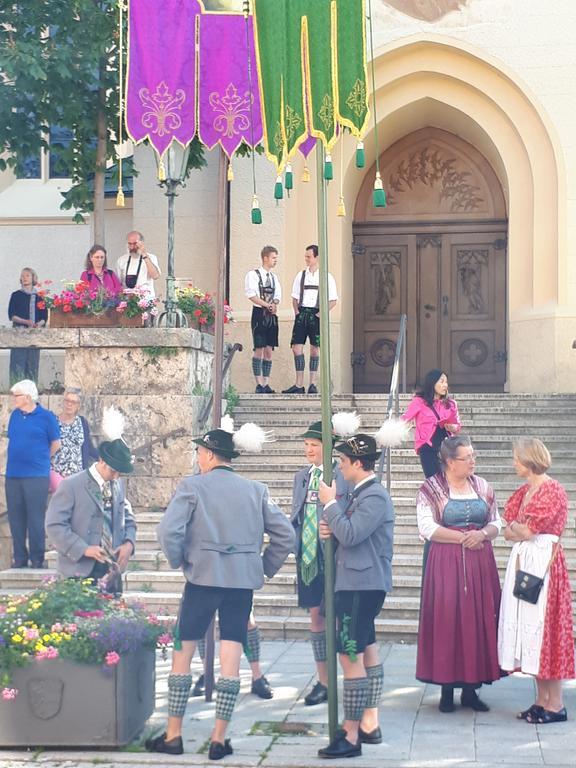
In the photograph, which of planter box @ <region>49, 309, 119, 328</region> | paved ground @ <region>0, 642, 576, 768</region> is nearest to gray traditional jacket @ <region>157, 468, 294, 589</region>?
paved ground @ <region>0, 642, 576, 768</region>

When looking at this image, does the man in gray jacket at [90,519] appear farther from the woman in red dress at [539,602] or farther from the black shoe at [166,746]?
the woman in red dress at [539,602]

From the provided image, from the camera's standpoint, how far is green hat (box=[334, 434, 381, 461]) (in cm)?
735

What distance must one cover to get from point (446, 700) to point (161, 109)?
16.6ft

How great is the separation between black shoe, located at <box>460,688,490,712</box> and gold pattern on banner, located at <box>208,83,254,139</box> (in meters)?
4.30

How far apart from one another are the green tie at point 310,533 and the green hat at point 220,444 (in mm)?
1113

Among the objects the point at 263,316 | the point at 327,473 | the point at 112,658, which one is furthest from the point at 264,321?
the point at 112,658

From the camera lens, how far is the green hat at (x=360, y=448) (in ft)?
24.1

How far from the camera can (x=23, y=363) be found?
1380cm

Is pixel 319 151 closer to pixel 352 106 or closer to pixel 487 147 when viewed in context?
pixel 352 106

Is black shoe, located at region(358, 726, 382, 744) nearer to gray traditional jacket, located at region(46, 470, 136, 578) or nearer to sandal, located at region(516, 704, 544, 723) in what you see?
sandal, located at region(516, 704, 544, 723)

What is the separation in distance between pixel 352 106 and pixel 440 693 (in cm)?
387

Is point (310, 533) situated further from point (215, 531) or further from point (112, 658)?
point (112, 658)

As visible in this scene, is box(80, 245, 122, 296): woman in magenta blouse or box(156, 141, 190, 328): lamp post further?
box(80, 245, 122, 296): woman in magenta blouse

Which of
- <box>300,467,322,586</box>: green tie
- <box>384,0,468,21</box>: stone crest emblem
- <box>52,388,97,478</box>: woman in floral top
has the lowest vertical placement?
<box>300,467,322,586</box>: green tie
